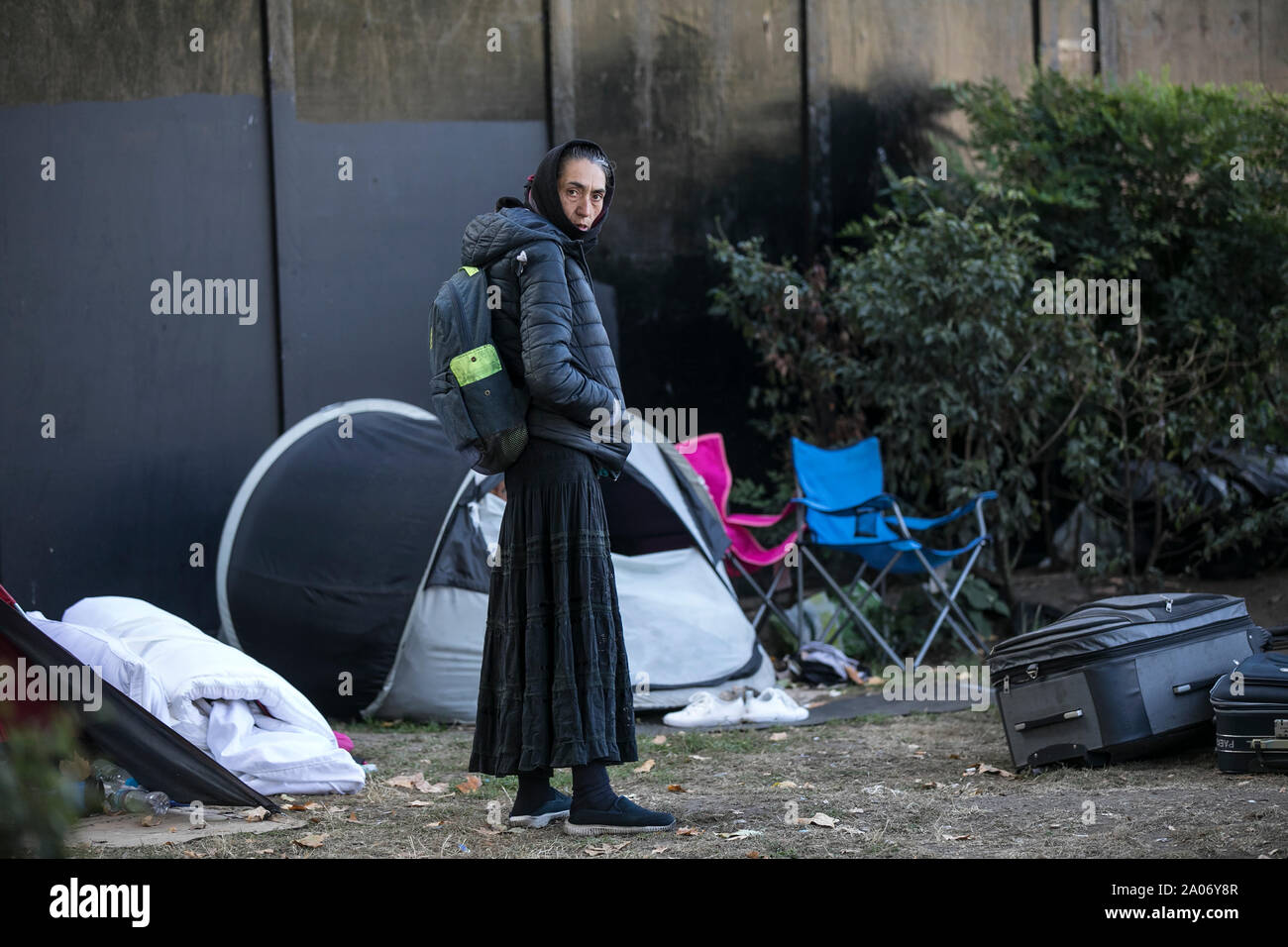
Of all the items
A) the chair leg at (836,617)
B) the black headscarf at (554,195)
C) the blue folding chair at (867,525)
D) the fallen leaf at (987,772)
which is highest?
the black headscarf at (554,195)

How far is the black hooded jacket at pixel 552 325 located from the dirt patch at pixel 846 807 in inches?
43.0

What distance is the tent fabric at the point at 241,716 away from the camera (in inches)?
157

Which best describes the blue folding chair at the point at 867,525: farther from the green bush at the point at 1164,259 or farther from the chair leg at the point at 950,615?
the green bush at the point at 1164,259

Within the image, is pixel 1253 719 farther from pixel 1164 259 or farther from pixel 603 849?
pixel 1164 259

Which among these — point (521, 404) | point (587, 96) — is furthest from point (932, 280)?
point (521, 404)

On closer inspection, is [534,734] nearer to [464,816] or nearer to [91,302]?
[464,816]

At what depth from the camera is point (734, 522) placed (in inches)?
268

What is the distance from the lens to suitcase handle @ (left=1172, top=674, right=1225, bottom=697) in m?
4.18

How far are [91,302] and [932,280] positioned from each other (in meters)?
4.37

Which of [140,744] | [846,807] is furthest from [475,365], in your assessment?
[846,807]

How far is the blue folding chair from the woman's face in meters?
2.88

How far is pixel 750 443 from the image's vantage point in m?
7.70

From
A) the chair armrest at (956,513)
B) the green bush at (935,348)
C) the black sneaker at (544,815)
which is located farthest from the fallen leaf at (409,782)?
the green bush at (935,348)

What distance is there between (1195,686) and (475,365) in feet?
8.55
